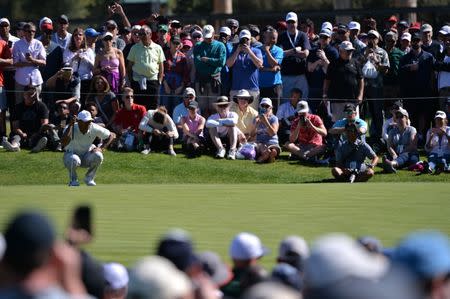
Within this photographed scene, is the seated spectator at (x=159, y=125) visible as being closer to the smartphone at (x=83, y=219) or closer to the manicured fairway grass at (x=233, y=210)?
the manicured fairway grass at (x=233, y=210)

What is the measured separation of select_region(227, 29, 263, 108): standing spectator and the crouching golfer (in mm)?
3234

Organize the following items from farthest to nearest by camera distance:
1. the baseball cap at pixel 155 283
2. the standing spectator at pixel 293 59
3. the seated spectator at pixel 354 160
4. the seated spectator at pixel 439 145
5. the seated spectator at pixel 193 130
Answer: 1. the standing spectator at pixel 293 59
2. the seated spectator at pixel 193 130
3. the seated spectator at pixel 439 145
4. the seated spectator at pixel 354 160
5. the baseball cap at pixel 155 283

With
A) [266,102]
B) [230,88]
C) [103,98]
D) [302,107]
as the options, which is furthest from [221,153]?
[103,98]

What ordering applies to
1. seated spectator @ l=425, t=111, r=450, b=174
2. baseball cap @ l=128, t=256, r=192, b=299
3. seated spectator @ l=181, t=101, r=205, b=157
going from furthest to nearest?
seated spectator @ l=181, t=101, r=205, b=157 < seated spectator @ l=425, t=111, r=450, b=174 < baseball cap @ l=128, t=256, r=192, b=299

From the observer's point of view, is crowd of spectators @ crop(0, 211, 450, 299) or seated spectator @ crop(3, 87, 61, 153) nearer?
crowd of spectators @ crop(0, 211, 450, 299)

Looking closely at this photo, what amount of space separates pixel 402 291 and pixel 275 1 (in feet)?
147

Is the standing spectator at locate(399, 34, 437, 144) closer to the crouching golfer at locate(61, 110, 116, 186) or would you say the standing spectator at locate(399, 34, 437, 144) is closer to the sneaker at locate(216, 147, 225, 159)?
the sneaker at locate(216, 147, 225, 159)

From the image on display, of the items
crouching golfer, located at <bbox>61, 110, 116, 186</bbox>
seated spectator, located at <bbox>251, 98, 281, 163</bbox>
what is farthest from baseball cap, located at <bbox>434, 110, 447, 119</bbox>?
crouching golfer, located at <bbox>61, 110, 116, 186</bbox>

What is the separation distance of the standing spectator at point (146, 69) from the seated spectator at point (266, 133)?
1.79 metres

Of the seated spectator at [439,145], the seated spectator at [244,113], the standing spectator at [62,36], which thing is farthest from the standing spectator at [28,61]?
the seated spectator at [439,145]

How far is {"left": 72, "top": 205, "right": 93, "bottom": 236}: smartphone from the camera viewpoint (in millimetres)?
6121

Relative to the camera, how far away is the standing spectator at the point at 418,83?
20.8 metres

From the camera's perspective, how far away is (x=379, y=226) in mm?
12156

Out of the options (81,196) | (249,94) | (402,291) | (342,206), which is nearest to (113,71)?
(249,94)
